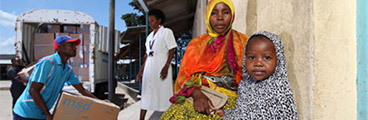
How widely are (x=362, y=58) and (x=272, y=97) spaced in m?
0.41

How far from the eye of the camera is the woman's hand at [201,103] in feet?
4.62

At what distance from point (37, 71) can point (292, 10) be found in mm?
2032

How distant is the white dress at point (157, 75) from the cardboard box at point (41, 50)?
404 cm

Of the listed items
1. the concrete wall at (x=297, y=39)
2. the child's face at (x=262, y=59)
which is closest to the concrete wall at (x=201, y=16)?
the concrete wall at (x=297, y=39)

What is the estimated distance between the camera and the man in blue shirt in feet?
6.44

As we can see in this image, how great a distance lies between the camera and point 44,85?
204 cm

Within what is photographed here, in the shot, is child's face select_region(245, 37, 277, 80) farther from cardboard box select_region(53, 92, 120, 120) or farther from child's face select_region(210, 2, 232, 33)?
cardboard box select_region(53, 92, 120, 120)

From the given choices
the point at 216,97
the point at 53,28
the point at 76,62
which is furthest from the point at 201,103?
the point at 53,28

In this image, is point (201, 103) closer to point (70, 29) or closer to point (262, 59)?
point (262, 59)

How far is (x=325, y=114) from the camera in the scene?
100 centimetres

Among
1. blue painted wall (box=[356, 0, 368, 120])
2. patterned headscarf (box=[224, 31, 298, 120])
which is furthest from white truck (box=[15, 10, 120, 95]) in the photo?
blue painted wall (box=[356, 0, 368, 120])

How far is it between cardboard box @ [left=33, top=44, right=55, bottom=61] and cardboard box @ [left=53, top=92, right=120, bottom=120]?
14.8 feet

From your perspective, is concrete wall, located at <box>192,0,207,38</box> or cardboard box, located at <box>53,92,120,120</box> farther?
concrete wall, located at <box>192,0,207,38</box>

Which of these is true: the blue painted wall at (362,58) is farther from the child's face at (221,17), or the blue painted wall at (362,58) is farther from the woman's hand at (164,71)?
the woman's hand at (164,71)
